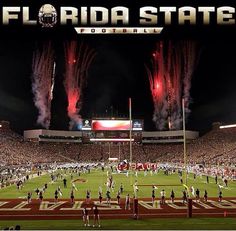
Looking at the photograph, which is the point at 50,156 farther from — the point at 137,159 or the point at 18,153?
A: the point at 137,159

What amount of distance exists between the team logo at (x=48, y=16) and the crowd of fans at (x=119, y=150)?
66.4 meters

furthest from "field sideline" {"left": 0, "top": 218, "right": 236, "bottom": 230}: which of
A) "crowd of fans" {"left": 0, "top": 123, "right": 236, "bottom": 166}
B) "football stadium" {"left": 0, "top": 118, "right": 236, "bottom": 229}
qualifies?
"crowd of fans" {"left": 0, "top": 123, "right": 236, "bottom": 166}

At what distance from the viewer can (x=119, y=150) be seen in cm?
9594

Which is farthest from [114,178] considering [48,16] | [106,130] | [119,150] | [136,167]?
[106,130]

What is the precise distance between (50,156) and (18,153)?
41.0 ft

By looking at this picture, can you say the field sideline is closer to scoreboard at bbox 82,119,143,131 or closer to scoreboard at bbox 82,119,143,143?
scoreboard at bbox 82,119,143,143

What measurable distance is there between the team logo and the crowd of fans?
6636 cm

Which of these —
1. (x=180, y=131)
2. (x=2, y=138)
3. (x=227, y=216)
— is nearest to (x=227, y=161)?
(x=180, y=131)

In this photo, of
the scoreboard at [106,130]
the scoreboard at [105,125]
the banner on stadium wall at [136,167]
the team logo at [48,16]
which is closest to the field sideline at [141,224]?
the team logo at [48,16]

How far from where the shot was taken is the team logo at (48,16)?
15883 millimetres

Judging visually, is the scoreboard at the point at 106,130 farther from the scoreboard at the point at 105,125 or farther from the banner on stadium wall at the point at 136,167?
the banner on stadium wall at the point at 136,167

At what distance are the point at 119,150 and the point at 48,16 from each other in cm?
8104

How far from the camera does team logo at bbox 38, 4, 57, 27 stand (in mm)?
15883

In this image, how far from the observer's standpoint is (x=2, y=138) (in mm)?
96500
